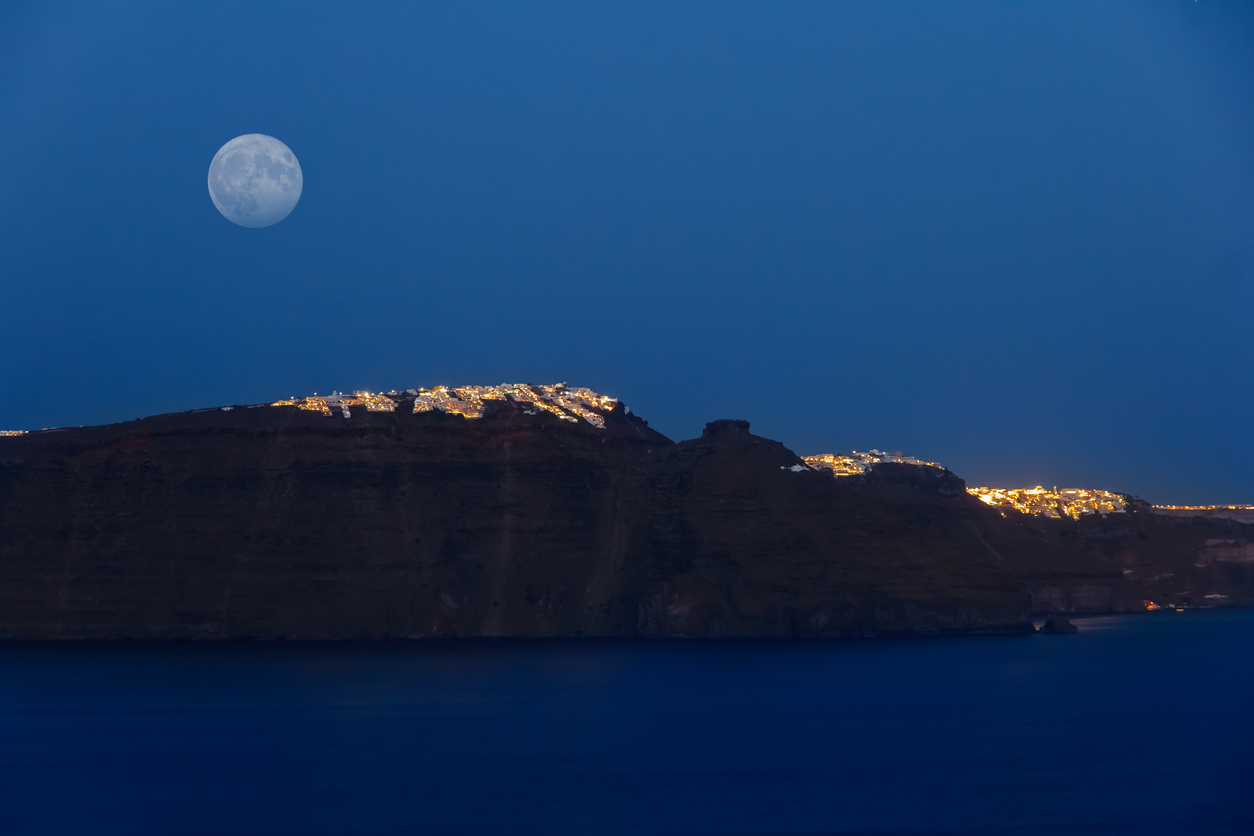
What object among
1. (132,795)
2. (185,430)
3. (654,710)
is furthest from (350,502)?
(132,795)

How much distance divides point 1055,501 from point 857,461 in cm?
3579

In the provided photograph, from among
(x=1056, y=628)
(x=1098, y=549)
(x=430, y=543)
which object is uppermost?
(x=1098, y=549)

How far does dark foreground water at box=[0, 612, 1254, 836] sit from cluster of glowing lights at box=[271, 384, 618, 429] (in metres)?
30.2

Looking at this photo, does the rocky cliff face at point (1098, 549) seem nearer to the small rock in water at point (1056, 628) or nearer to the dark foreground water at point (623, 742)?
the small rock in water at point (1056, 628)

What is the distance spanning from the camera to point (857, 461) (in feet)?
477

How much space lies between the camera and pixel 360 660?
80188 millimetres

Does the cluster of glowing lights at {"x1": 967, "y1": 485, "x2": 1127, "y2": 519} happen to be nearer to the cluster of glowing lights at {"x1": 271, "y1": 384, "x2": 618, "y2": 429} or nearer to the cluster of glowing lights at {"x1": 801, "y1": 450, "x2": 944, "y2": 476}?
the cluster of glowing lights at {"x1": 801, "y1": 450, "x2": 944, "y2": 476}

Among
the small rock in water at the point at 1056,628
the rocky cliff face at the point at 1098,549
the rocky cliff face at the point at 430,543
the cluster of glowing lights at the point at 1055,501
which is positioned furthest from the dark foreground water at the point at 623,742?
the cluster of glowing lights at the point at 1055,501

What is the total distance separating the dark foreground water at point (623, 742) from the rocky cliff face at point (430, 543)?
8.13 meters

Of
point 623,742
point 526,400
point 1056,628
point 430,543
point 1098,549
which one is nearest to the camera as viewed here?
point 623,742

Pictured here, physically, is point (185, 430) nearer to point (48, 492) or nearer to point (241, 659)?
point (48, 492)

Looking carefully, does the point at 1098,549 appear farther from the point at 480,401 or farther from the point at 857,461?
the point at 480,401

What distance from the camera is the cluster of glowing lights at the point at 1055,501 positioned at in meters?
153

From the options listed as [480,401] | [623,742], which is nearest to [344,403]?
[480,401]
